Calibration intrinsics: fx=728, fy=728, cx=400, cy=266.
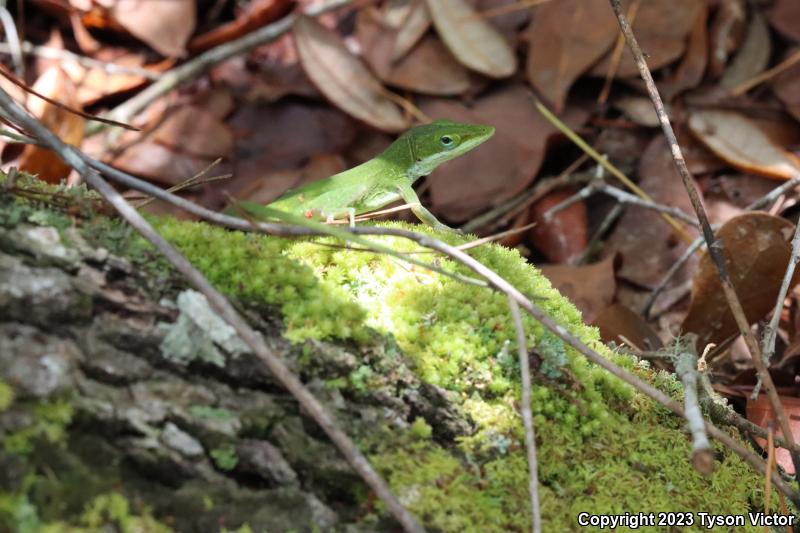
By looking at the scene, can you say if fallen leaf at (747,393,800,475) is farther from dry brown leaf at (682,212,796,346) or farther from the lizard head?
the lizard head

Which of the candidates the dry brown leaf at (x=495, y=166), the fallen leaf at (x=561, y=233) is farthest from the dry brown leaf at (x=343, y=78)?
the fallen leaf at (x=561, y=233)

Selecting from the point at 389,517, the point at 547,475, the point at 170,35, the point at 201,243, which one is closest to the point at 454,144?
the point at 201,243

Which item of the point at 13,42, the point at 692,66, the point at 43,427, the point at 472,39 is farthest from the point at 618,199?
the point at 13,42

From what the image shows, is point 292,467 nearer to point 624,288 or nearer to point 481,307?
point 481,307

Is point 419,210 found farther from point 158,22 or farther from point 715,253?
point 158,22

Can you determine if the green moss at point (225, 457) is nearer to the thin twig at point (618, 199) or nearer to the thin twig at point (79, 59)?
the thin twig at point (618, 199)

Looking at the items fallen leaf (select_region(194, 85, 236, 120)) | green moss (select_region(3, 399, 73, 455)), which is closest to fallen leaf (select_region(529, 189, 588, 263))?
fallen leaf (select_region(194, 85, 236, 120))

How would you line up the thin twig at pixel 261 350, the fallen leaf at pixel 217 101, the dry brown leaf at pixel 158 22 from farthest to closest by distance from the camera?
1. the fallen leaf at pixel 217 101
2. the dry brown leaf at pixel 158 22
3. the thin twig at pixel 261 350

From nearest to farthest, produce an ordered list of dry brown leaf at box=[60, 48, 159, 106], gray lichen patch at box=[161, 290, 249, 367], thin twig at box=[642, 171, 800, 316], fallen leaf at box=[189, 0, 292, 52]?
gray lichen patch at box=[161, 290, 249, 367], thin twig at box=[642, 171, 800, 316], dry brown leaf at box=[60, 48, 159, 106], fallen leaf at box=[189, 0, 292, 52]
